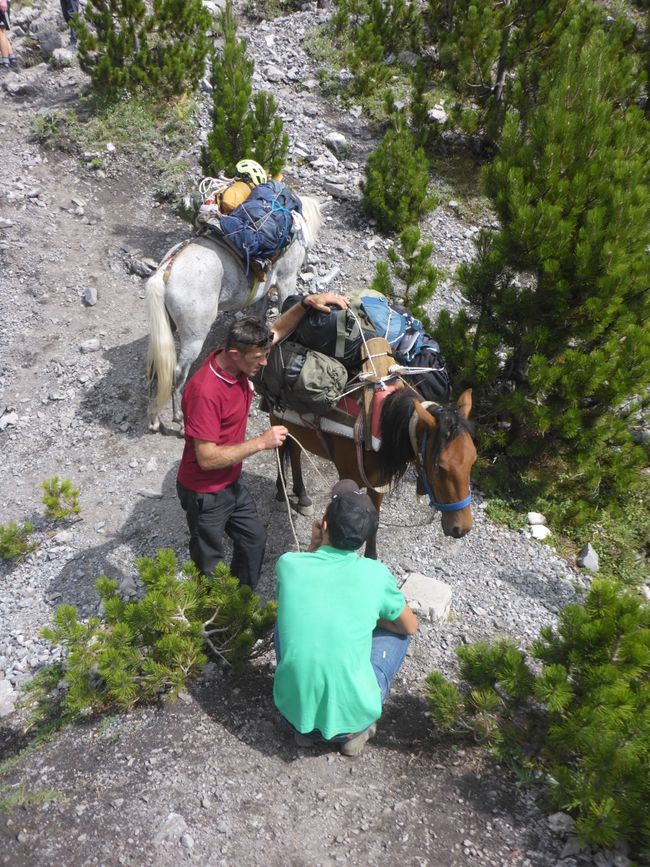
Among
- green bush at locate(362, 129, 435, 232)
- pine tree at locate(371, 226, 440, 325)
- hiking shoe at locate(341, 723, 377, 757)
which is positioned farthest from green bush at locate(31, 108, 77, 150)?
hiking shoe at locate(341, 723, 377, 757)

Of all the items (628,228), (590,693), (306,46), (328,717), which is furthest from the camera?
(306,46)

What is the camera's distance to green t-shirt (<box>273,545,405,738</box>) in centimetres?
227

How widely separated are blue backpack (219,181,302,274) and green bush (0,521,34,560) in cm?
258

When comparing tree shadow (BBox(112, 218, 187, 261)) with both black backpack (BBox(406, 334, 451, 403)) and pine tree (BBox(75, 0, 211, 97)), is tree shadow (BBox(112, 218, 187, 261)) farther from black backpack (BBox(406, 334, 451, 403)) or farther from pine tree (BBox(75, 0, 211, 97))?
black backpack (BBox(406, 334, 451, 403))

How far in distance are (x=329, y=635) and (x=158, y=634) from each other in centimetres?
91

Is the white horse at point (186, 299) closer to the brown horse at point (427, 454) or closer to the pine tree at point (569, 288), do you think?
the brown horse at point (427, 454)

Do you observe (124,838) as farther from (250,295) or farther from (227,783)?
(250,295)

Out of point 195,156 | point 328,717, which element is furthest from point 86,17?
point 328,717

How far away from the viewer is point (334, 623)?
2.25 m

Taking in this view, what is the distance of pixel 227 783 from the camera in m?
2.42

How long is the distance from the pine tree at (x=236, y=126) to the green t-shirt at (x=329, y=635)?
507 cm

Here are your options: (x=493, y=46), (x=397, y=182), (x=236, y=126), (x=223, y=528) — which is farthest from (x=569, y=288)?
(x=493, y=46)

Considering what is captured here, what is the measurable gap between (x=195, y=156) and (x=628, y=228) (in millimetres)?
6253

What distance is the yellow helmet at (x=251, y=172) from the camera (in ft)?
16.5
